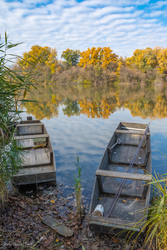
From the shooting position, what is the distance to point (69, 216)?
497 cm

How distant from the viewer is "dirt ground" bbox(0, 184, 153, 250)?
389 cm

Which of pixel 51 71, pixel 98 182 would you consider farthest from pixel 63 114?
pixel 51 71

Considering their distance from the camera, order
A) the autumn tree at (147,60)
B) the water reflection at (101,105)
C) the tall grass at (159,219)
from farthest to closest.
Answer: the autumn tree at (147,60), the water reflection at (101,105), the tall grass at (159,219)

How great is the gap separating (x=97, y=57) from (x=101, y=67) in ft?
23.3

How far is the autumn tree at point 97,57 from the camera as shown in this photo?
65.4 metres

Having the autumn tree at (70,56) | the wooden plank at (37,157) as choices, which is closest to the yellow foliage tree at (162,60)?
the autumn tree at (70,56)

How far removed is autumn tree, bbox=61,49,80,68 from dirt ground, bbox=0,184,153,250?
6827 cm

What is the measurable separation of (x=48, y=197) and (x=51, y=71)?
64.0 meters

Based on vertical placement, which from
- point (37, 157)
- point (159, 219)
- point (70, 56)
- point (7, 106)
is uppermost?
point (70, 56)

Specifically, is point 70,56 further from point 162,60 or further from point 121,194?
point 121,194

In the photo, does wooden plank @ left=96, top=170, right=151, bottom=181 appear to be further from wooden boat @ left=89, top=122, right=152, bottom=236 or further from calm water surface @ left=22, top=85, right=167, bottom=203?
calm water surface @ left=22, top=85, right=167, bottom=203

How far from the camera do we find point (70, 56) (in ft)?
230

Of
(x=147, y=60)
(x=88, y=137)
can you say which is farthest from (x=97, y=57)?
(x=88, y=137)

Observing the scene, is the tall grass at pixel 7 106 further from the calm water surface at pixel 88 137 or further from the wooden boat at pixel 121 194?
the wooden boat at pixel 121 194
